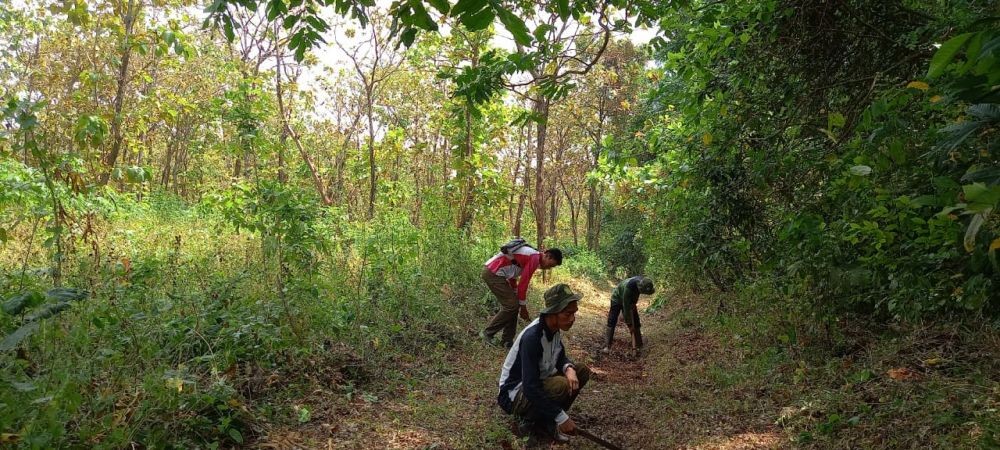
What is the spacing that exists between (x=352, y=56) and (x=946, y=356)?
1167cm

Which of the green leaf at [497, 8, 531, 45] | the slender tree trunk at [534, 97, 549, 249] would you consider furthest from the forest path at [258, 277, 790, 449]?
the slender tree trunk at [534, 97, 549, 249]

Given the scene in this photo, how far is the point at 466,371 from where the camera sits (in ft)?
18.9

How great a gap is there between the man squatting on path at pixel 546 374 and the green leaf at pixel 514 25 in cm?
239

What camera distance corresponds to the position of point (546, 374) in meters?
4.26

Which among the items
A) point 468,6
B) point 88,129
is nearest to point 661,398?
point 468,6

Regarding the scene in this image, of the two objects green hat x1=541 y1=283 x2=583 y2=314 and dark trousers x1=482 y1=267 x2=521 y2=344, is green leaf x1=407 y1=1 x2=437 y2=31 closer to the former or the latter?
green hat x1=541 y1=283 x2=583 y2=314

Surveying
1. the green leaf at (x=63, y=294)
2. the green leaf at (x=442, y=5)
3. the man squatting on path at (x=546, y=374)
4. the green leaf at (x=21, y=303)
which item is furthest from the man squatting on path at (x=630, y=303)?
the green leaf at (x=21, y=303)

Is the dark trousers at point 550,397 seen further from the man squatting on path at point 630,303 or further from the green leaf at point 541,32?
the man squatting on path at point 630,303

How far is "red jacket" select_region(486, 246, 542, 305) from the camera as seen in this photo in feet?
21.9

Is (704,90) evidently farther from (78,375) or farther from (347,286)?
(78,375)

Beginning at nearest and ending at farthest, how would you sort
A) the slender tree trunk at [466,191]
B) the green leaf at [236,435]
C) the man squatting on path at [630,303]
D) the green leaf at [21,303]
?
the green leaf at [21,303], the green leaf at [236,435], the man squatting on path at [630,303], the slender tree trunk at [466,191]

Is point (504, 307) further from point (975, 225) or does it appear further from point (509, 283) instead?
point (975, 225)

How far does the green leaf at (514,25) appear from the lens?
184 cm

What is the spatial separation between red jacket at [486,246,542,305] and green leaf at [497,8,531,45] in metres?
4.79
